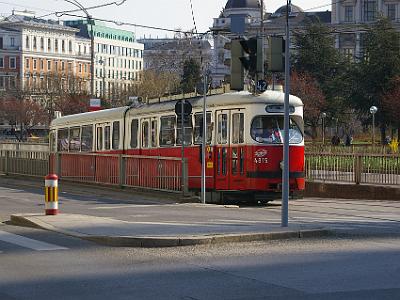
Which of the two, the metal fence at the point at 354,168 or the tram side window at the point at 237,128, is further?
the metal fence at the point at 354,168

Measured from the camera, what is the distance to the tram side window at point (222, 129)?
26.3 meters

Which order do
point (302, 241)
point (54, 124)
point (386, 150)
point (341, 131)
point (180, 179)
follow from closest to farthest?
point (302, 241) → point (180, 179) → point (386, 150) → point (54, 124) → point (341, 131)

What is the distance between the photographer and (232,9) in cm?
14325

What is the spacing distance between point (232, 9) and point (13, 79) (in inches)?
1502

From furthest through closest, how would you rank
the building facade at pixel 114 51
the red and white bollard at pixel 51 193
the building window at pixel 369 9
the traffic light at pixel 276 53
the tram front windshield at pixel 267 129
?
the building facade at pixel 114 51, the building window at pixel 369 9, the tram front windshield at pixel 267 129, the red and white bollard at pixel 51 193, the traffic light at pixel 276 53

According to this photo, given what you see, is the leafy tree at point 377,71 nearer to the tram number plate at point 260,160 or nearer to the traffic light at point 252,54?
the tram number plate at point 260,160

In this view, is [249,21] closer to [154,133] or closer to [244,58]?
[154,133]

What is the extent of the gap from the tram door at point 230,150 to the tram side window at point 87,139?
364 inches

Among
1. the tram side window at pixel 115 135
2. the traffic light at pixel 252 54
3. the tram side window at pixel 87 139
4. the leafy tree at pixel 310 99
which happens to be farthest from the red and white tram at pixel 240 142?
the leafy tree at pixel 310 99

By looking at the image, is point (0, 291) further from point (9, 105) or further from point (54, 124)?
point (9, 105)

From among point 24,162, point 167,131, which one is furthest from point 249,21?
point 167,131

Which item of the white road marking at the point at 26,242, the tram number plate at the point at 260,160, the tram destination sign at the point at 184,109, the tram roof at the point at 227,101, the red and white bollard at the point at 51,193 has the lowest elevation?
the white road marking at the point at 26,242

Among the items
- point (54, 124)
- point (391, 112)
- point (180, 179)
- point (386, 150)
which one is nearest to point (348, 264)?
point (180, 179)

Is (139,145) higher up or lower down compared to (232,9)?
lower down
